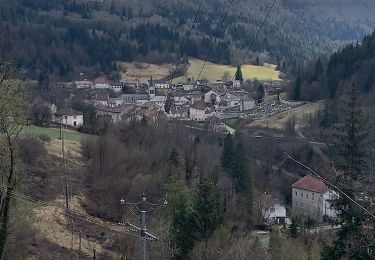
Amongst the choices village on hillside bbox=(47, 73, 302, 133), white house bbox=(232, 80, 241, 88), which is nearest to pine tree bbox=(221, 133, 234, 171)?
village on hillside bbox=(47, 73, 302, 133)

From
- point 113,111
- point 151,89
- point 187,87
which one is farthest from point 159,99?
point 113,111

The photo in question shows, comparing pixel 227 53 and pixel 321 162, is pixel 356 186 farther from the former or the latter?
pixel 227 53

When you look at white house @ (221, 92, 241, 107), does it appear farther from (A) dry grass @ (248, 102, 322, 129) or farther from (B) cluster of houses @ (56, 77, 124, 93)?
(B) cluster of houses @ (56, 77, 124, 93)

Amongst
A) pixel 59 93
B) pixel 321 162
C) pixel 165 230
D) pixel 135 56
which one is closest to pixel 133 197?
pixel 165 230

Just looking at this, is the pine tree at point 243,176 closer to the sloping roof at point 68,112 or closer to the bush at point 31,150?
the bush at point 31,150

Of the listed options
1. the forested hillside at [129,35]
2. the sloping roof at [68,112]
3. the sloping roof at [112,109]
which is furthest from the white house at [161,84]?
the sloping roof at [68,112]
